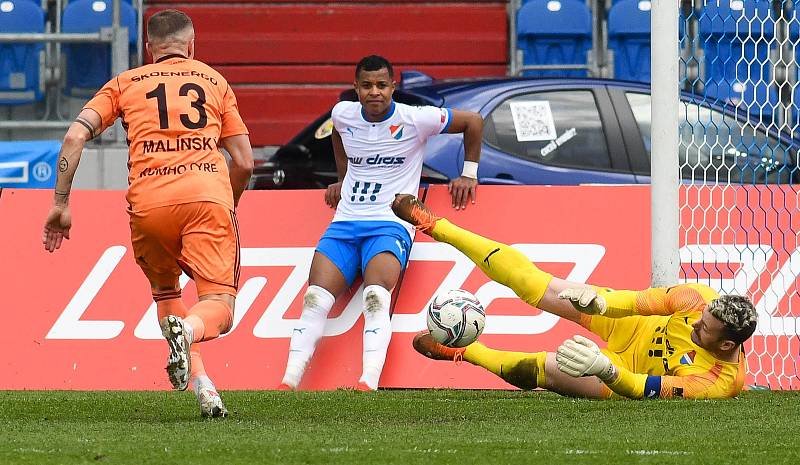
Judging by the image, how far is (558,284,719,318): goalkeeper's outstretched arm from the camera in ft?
22.8

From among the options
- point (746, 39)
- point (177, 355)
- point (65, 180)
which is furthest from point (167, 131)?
point (746, 39)

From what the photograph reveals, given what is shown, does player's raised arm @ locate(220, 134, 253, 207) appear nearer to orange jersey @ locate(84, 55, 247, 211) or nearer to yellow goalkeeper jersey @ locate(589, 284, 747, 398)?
orange jersey @ locate(84, 55, 247, 211)

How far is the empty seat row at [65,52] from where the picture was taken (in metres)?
14.4

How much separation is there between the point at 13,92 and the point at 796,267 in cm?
856

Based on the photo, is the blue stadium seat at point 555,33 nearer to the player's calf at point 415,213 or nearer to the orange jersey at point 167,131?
the player's calf at point 415,213

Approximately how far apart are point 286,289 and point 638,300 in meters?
2.45

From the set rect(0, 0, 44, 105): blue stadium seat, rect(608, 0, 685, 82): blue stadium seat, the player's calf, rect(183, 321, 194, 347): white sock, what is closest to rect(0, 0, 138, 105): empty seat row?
rect(0, 0, 44, 105): blue stadium seat

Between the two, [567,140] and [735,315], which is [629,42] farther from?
[735,315]

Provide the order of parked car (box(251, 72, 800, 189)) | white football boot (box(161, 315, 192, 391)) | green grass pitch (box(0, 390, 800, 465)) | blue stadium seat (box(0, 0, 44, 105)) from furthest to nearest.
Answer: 1. blue stadium seat (box(0, 0, 44, 105))
2. parked car (box(251, 72, 800, 189))
3. white football boot (box(161, 315, 192, 391))
4. green grass pitch (box(0, 390, 800, 465))

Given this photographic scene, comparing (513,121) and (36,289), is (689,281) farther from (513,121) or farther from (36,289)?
(36,289)

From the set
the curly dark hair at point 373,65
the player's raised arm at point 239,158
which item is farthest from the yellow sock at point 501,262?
the curly dark hair at point 373,65

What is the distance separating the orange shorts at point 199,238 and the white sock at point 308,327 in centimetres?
186

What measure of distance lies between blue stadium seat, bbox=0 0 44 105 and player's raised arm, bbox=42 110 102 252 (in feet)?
27.5

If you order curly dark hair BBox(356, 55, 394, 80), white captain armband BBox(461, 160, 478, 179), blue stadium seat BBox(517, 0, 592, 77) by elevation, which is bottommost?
white captain armband BBox(461, 160, 478, 179)
